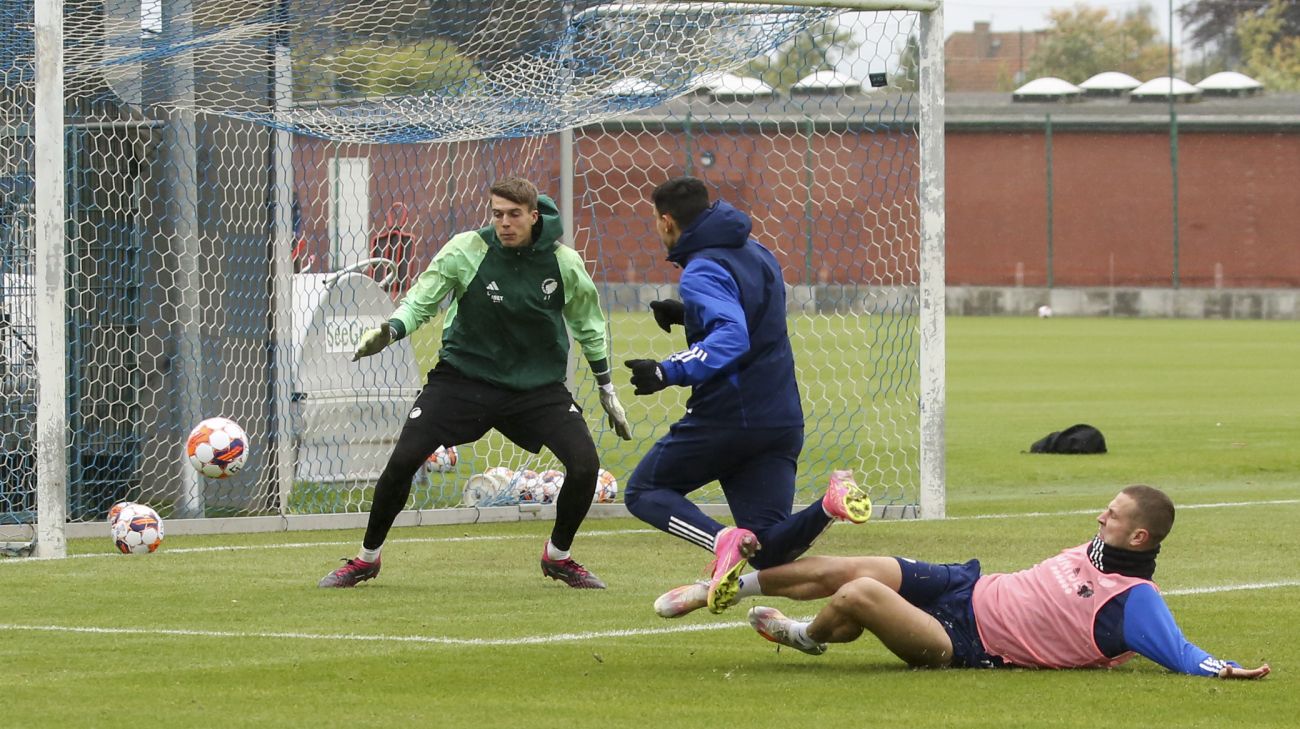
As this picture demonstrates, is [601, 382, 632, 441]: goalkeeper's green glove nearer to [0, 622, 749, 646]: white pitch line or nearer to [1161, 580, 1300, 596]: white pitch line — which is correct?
[0, 622, 749, 646]: white pitch line

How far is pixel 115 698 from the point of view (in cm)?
620

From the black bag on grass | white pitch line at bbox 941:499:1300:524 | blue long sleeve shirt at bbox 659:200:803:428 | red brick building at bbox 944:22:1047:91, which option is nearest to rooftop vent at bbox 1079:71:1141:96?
red brick building at bbox 944:22:1047:91

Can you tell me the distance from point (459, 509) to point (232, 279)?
83.7 inches

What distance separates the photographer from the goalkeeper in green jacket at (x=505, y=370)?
9164mm

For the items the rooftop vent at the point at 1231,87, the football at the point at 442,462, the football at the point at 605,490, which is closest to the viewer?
the football at the point at 605,490

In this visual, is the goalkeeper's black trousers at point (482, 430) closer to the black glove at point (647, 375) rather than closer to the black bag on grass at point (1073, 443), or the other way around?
the black glove at point (647, 375)

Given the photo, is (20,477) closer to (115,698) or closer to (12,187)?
(12,187)

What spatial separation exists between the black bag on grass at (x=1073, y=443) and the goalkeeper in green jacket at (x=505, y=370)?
822 centimetres

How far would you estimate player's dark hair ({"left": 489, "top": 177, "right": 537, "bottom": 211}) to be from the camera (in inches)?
355

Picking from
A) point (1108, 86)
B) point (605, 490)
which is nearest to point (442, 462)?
point (605, 490)

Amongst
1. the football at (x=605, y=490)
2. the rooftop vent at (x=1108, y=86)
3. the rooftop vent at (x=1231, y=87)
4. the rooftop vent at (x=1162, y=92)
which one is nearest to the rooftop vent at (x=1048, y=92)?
the rooftop vent at (x=1108, y=86)

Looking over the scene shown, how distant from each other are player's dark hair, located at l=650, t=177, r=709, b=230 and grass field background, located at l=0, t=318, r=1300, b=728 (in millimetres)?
1619

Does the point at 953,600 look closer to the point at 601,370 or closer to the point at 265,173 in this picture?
the point at 601,370

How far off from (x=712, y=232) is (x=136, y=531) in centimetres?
443
